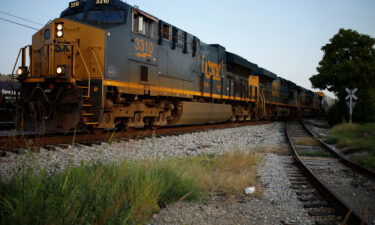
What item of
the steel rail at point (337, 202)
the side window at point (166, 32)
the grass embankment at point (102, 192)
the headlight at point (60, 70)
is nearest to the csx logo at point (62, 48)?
the headlight at point (60, 70)

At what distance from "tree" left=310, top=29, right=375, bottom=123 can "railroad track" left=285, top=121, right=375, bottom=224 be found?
1345 centimetres

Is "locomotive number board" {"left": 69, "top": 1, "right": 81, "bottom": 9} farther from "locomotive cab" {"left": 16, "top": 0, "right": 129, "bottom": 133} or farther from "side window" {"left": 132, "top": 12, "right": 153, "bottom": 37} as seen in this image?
"side window" {"left": 132, "top": 12, "right": 153, "bottom": 37}

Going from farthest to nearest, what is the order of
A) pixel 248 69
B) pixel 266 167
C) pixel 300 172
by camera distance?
pixel 248 69, pixel 266 167, pixel 300 172

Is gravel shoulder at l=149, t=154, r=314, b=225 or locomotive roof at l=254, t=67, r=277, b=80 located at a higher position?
locomotive roof at l=254, t=67, r=277, b=80

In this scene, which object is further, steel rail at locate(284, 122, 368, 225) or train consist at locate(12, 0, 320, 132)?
train consist at locate(12, 0, 320, 132)

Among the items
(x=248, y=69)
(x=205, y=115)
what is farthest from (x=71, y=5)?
(x=248, y=69)

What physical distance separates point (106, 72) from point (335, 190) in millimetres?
5709

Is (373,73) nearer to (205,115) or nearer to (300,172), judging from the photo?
(205,115)

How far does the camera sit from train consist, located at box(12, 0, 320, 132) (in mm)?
7358

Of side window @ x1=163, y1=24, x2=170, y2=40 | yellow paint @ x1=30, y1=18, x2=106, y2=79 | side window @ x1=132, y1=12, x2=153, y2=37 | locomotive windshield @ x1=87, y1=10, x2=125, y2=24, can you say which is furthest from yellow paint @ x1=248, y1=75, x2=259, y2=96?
yellow paint @ x1=30, y1=18, x2=106, y2=79

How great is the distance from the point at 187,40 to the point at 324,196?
8.89 meters

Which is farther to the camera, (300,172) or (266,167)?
(266,167)

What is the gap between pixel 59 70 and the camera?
7.19 metres

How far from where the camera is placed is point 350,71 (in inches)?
784
